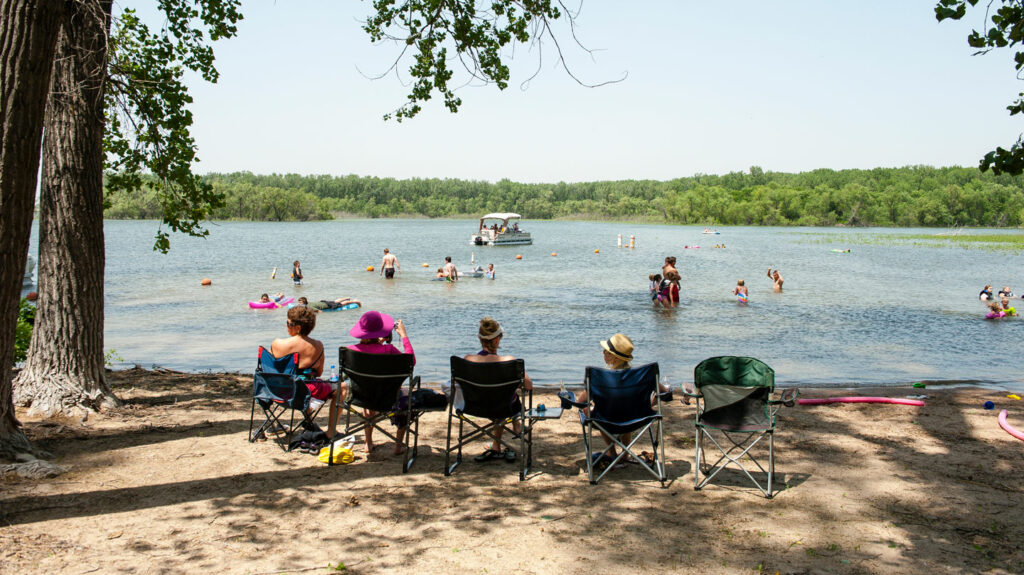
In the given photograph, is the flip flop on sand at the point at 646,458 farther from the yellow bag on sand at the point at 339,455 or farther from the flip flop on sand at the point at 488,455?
the yellow bag on sand at the point at 339,455

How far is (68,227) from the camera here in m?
6.23

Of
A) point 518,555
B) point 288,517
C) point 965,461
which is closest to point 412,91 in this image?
point 288,517

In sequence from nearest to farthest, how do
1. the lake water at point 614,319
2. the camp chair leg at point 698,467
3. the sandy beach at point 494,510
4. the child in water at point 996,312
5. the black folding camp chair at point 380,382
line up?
the sandy beach at point 494,510
the camp chair leg at point 698,467
the black folding camp chair at point 380,382
the lake water at point 614,319
the child in water at point 996,312

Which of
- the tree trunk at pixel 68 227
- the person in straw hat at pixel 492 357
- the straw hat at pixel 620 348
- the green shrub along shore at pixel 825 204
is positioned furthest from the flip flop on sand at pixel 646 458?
the green shrub along shore at pixel 825 204

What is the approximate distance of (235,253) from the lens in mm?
53125

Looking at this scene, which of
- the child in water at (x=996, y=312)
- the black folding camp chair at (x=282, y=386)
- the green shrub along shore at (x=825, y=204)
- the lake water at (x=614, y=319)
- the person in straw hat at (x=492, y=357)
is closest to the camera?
the person in straw hat at (x=492, y=357)

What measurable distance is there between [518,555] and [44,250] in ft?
17.1

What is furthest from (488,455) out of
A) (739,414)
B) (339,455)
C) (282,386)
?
(739,414)

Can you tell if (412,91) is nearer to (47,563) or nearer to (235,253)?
(47,563)

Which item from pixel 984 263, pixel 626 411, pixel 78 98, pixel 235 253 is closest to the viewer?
pixel 626 411

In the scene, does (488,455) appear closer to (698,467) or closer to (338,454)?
(338,454)

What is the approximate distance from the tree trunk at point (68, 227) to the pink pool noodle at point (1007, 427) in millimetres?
8372

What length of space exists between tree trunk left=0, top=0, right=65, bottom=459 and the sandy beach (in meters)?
1.45

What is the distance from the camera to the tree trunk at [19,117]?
412 cm
